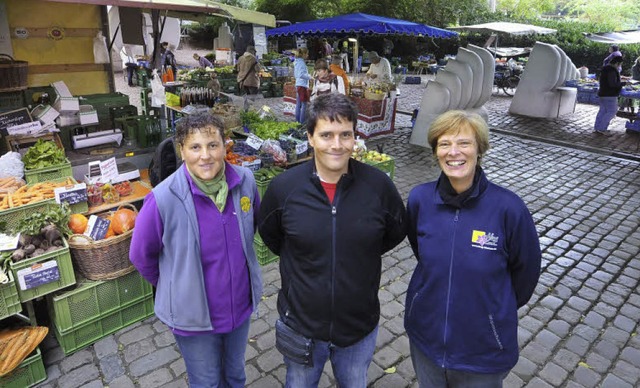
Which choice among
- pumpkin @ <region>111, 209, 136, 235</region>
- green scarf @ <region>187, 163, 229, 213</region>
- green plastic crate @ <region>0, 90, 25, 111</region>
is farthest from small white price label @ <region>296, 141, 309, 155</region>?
green plastic crate @ <region>0, 90, 25, 111</region>

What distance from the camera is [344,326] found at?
7.12 feet

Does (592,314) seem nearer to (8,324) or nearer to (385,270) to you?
(385,270)

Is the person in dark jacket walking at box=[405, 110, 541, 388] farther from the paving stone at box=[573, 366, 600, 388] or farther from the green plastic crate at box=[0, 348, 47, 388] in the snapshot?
the green plastic crate at box=[0, 348, 47, 388]

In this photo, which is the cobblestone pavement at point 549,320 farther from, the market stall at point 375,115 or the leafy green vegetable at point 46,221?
the market stall at point 375,115

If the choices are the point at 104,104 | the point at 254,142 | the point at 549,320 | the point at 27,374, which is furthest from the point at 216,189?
the point at 104,104

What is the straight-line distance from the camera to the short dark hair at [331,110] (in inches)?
82.0

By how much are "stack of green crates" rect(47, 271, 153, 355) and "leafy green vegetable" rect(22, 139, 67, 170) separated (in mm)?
1888

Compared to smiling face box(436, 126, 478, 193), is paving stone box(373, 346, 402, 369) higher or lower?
lower

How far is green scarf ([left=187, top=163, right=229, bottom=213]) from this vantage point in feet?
7.72

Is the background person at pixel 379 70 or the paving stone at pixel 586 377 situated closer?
the paving stone at pixel 586 377

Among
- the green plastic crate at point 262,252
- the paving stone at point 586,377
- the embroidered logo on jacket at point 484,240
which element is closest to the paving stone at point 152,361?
the green plastic crate at point 262,252

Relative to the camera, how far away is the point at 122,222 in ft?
12.4

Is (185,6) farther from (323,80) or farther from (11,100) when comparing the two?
(323,80)

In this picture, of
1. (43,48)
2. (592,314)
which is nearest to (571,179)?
(592,314)
